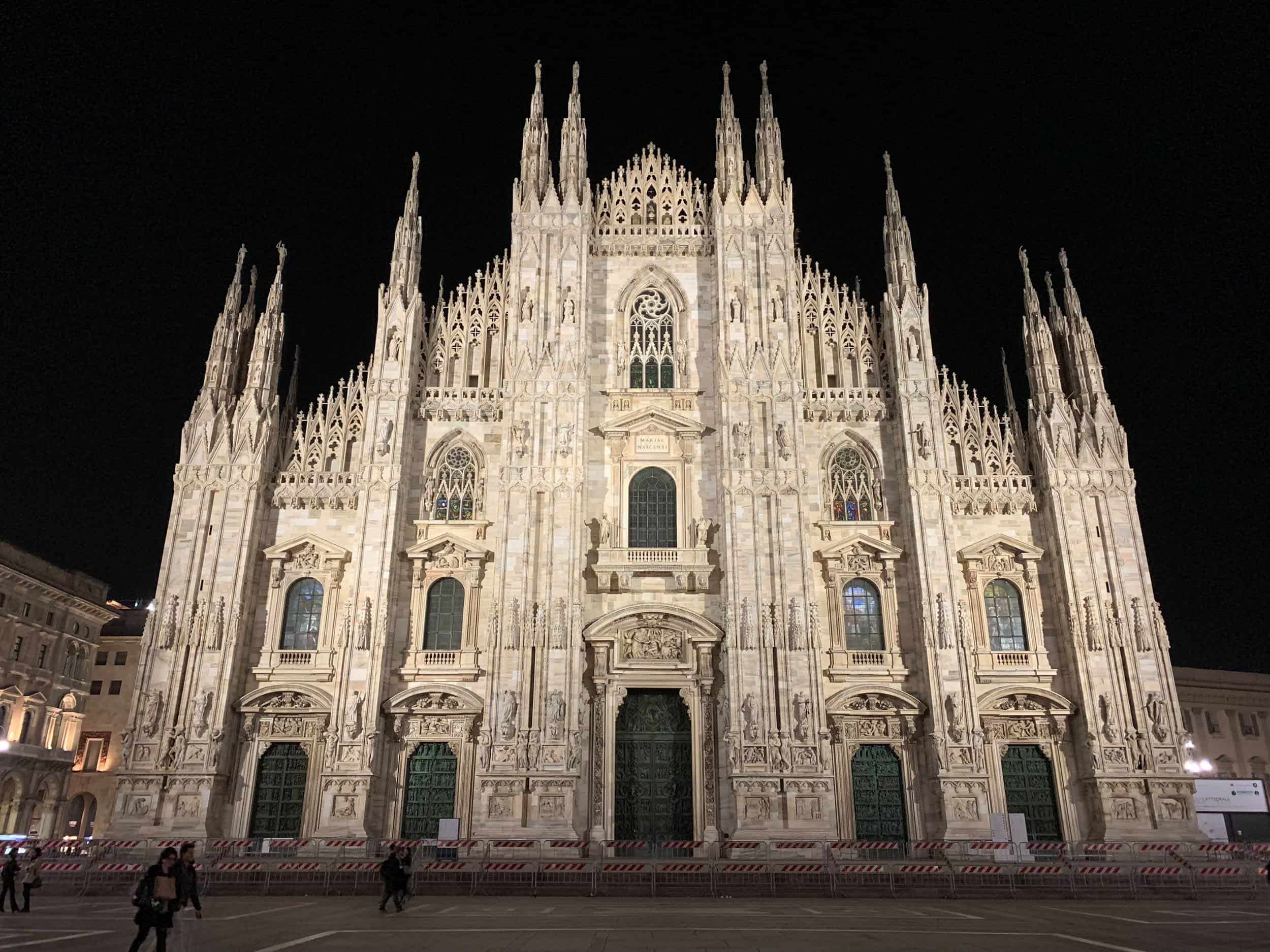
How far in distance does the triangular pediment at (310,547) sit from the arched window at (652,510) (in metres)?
9.67

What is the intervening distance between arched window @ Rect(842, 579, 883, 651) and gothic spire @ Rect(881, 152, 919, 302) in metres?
10.7

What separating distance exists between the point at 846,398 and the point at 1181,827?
16.8 m

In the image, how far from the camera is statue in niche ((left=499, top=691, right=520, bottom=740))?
92.3 feet

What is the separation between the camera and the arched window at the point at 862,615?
30562 millimetres

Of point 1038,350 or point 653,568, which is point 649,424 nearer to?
point 653,568

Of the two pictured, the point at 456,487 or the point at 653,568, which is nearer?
the point at 653,568

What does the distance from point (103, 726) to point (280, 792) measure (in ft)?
126

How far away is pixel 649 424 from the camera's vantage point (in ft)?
107

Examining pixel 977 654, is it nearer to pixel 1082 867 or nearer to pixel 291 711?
pixel 1082 867

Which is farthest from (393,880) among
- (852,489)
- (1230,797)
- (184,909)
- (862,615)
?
(1230,797)

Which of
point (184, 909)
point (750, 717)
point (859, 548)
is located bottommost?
point (184, 909)

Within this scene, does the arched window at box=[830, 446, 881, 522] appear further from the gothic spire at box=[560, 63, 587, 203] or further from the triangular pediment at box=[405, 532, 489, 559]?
the gothic spire at box=[560, 63, 587, 203]

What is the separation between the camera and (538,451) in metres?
31.5

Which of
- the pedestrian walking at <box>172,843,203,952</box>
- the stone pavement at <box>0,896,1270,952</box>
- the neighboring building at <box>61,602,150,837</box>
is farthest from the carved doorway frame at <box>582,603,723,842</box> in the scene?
the neighboring building at <box>61,602,150,837</box>
